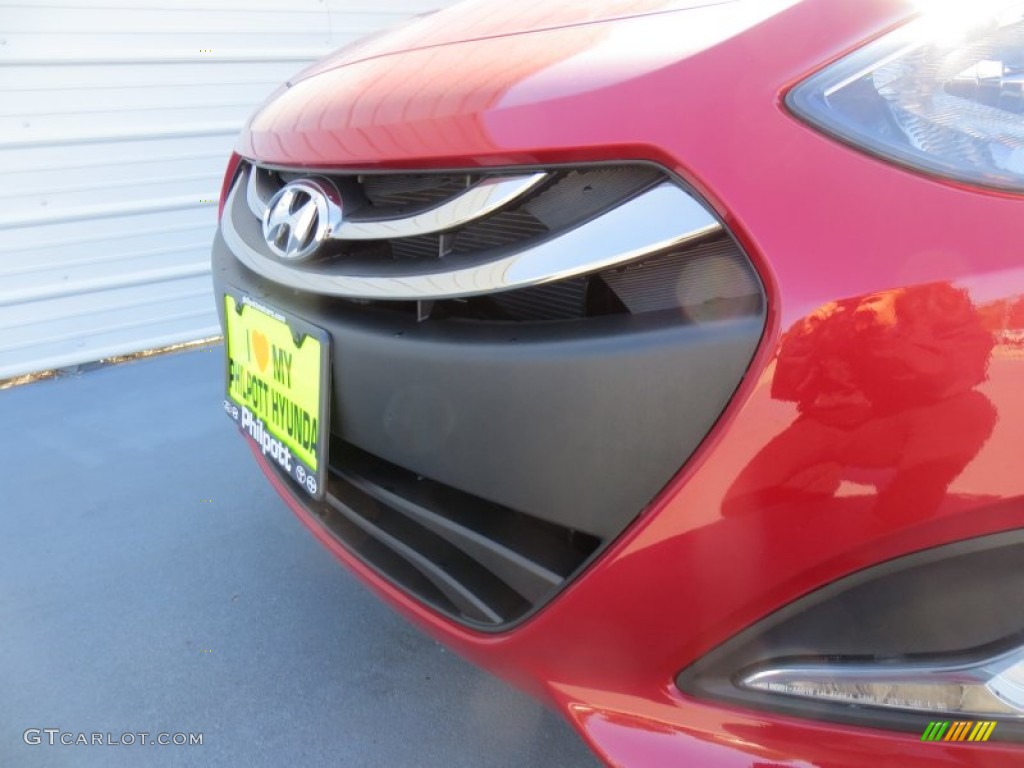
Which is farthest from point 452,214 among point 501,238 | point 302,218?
point 302,218

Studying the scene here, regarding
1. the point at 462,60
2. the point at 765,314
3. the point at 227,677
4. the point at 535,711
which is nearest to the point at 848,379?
the point at 765,314

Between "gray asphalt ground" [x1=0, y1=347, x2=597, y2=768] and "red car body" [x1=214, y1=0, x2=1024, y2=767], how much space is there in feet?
1.81

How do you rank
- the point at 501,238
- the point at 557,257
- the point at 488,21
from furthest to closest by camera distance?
the point at 488,21
the point at 501,238
the point at 557,257

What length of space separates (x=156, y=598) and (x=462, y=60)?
1.47 metres

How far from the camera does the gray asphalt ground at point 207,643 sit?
1496mm

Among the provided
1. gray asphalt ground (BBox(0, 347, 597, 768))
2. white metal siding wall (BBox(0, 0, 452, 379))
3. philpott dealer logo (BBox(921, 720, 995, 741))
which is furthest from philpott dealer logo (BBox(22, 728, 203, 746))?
white metal siding wall (BBox(0, 0, 452, 379))

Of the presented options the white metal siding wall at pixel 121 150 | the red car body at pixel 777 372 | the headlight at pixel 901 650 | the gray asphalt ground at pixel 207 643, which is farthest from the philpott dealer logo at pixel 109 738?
the white metal siding wall at pixel 121 150

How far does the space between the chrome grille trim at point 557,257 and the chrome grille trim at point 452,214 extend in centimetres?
2

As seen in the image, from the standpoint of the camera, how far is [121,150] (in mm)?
3717

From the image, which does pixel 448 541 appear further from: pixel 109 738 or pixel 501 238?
pixel 109 738

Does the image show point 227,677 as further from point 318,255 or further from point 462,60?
point 462,60

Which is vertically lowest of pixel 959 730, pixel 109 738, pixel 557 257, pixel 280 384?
pixel 109 738

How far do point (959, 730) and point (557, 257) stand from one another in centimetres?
68

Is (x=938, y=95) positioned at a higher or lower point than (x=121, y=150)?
higher
